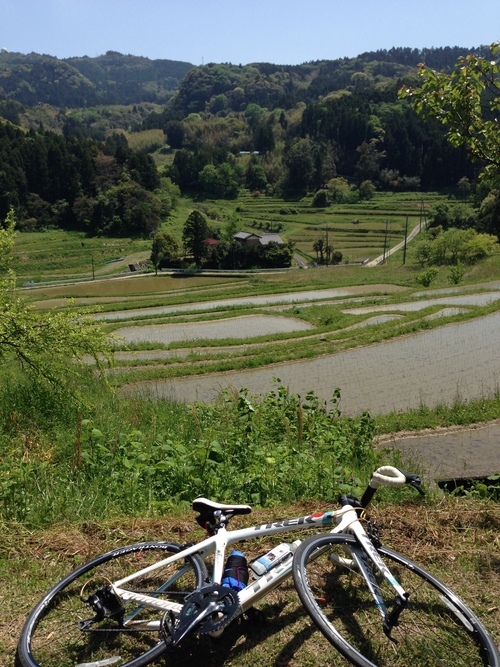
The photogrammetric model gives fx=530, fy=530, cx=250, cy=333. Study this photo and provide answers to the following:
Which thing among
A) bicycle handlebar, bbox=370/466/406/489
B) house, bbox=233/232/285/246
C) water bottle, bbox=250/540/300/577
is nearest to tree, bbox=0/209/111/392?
water bottle, bbox=250/540/300/577

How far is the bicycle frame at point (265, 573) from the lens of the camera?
2811 mm

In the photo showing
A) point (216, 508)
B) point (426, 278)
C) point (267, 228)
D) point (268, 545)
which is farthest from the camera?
point (267, 228)

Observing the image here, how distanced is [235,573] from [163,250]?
62531 millimetres

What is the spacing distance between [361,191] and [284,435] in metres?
107

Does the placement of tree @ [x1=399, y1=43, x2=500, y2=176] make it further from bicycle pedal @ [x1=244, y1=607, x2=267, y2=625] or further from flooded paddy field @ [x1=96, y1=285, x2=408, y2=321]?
flooded paddy field @ [x1=96, y1=285, x2=408, y2=321]

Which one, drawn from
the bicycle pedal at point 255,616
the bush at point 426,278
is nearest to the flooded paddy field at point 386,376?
the bicycle pedal at point 255,616

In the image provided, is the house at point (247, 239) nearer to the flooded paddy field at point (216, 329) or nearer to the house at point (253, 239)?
the house at point (253, 239)

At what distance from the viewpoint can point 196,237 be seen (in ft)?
203

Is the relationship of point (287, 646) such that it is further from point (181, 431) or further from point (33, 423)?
point (33, 423)

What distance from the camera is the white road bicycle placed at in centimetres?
270

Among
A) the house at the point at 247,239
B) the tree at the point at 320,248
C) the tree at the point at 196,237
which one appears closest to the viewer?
the tree at the point at 196,237

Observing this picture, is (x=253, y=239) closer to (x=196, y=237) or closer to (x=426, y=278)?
A: (x=196, y=237)

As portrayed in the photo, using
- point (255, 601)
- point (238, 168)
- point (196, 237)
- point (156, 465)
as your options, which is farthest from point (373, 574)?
point (238, 168)

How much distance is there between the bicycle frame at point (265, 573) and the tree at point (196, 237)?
60.1 metres
